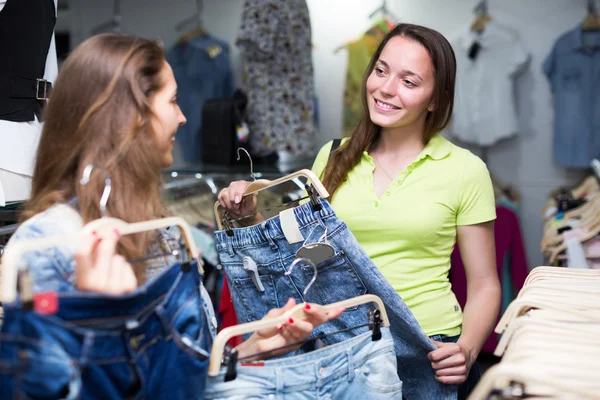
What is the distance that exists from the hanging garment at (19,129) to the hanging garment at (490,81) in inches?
120

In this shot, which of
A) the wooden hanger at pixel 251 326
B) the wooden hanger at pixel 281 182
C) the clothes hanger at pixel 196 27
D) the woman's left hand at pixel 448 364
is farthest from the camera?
the clothes hanger at pixel 196 27

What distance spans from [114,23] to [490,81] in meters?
2.88

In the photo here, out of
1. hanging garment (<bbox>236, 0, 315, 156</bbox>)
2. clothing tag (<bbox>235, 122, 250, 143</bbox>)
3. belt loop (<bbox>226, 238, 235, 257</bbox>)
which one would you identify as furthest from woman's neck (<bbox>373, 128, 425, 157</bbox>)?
hanging garment (<bbox>236, 0, 315, 156</bbox>)

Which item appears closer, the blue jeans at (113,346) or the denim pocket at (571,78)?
the blue jeans at (113,346)

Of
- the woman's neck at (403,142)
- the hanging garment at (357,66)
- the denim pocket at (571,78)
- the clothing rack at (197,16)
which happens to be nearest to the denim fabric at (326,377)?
the woman's neck at (403,142)

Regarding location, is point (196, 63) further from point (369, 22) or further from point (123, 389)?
point (123, 389)

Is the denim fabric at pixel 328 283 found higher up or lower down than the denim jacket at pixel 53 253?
lower down

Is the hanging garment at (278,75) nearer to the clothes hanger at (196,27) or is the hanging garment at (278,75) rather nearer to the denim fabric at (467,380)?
the clothes hanger at (196,27)

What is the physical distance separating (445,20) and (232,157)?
1.75m

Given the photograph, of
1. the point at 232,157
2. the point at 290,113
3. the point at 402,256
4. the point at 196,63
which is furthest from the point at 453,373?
the point at 196,63

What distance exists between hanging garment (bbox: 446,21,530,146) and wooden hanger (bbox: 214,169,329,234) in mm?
2899

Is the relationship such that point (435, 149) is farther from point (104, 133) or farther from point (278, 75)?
point (278, 75)

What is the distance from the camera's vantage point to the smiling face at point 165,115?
1265 millimetres

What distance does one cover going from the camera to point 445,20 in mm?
4492
